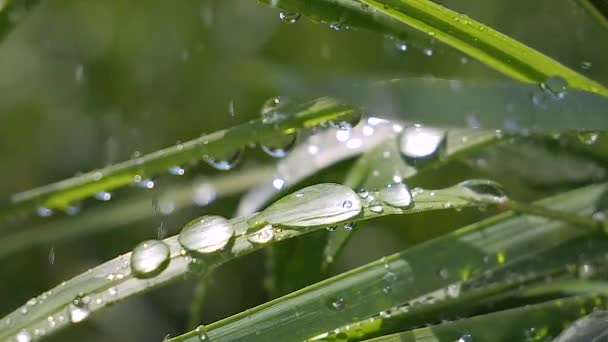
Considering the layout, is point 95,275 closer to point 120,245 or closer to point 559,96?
point 559,96

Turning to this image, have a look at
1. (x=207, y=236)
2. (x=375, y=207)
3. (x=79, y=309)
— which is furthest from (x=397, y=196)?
(x=79, y=309)

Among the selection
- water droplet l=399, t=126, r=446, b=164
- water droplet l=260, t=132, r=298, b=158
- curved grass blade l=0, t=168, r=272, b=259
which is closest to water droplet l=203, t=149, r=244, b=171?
water droplet l=260, t=132, r=298, b=158

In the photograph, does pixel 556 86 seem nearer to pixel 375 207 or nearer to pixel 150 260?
pixel 375 207

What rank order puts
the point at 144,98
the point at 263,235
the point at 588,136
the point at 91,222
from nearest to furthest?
1. the point at 263,235
2. the point at 588,136
3. the point at 91,222
4. the point at 144,98

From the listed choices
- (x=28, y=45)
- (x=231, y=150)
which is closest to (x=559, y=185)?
(x=231, y=150)

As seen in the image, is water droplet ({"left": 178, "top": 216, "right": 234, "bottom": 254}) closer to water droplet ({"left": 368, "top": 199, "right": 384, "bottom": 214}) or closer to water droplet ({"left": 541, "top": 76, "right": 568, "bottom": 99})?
water droplet ({"left": 368, "top": 199, "right": 384, "bottom": 214})
